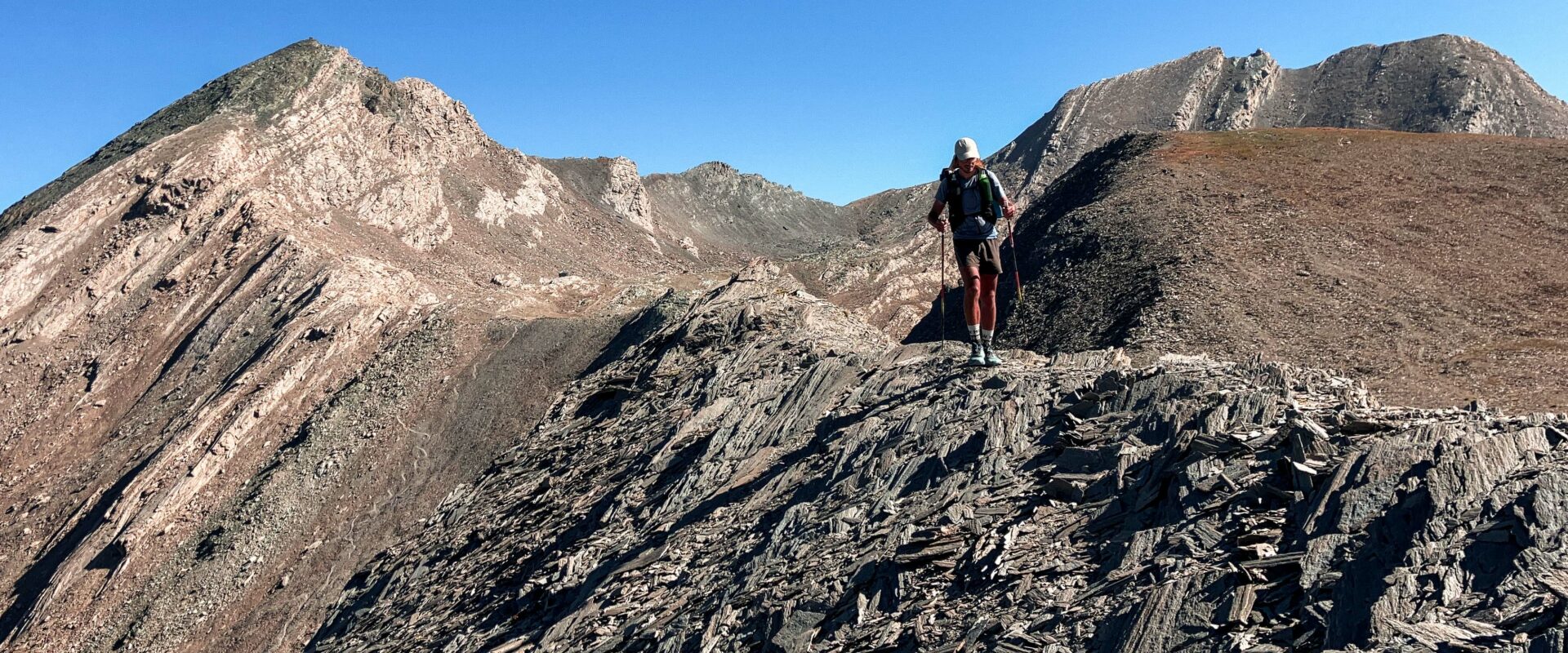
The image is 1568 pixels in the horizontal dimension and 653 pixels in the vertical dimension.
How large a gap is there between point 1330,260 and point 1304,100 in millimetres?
86467

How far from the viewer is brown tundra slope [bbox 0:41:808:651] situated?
1172 inches

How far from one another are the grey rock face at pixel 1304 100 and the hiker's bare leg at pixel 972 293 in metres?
96.1

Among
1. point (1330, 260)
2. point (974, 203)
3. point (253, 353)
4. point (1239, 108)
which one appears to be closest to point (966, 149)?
point (974, 203)

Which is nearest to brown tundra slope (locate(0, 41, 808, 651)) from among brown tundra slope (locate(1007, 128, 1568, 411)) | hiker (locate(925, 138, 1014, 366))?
hiker (locate(925, 138, 1014, 366))

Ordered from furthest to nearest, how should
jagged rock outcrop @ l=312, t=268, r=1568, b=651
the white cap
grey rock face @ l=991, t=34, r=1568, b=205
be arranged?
grey rock face @ l=991, t=34, r=1568, b=205 → the white cap → jagged rock outcrop @ l=312, t=268, r=1568, b=651

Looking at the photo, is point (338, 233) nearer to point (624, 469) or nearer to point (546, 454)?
point (546, 454)

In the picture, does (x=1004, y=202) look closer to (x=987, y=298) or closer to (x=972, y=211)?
(x=972, y=211)

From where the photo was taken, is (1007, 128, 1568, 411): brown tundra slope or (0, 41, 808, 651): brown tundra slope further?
(0, 41, 808, 651): brown tundra slope

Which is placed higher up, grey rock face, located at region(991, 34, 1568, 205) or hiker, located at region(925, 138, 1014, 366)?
grey rock face, located at region(991, 34, 1568, 205)

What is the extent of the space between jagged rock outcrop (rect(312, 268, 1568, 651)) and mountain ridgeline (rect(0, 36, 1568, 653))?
2.0 inches

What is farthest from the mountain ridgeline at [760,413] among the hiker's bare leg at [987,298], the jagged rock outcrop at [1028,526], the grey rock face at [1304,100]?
the grey rock face at [1304,100]

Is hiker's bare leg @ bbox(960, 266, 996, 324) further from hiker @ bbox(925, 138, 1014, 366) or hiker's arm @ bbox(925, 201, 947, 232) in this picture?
hiker's arm @ bbox(925, 201, 947, 232)

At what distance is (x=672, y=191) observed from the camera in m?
124

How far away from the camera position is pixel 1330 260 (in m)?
32.2
